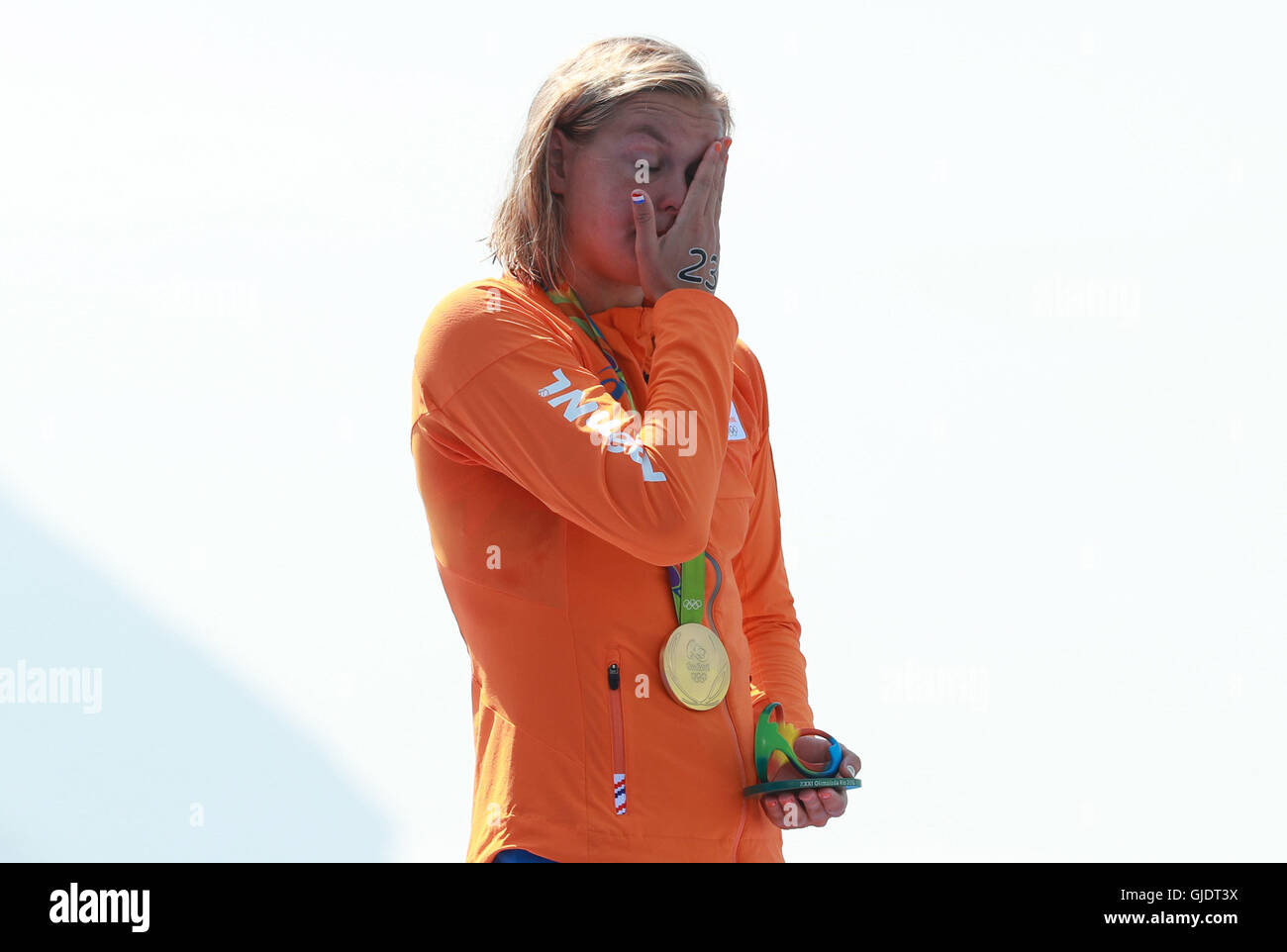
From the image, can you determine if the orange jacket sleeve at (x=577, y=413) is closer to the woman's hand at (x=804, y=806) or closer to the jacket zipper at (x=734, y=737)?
the jacket zipper at (x=734, y=737)

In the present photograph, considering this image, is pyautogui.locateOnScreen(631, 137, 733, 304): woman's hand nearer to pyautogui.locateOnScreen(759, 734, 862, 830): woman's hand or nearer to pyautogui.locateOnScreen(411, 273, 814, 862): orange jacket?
pyautogui.locateOnScreen(411, 273, 814, 862): orange jacket

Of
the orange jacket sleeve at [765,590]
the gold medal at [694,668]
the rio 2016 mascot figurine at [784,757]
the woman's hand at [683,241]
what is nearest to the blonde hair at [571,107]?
the woman's hand at [683,241]

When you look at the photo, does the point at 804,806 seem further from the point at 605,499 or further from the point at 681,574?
the point at 605,499

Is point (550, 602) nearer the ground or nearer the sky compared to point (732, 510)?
nearer the ground

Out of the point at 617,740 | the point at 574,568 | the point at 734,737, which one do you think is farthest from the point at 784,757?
the point at 574,568

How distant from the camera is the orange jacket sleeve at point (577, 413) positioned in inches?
53.7

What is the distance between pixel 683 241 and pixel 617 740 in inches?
21.6

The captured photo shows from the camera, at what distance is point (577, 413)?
4.60 ft

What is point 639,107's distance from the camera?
1.56m

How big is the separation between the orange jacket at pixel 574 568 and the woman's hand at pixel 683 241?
3 centimetres
